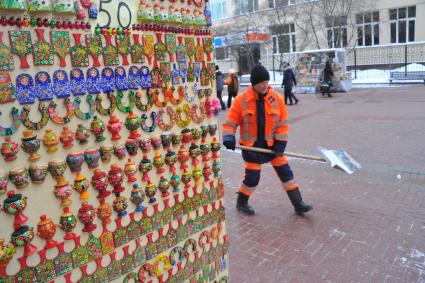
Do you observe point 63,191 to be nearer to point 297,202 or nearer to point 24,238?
point 24,238

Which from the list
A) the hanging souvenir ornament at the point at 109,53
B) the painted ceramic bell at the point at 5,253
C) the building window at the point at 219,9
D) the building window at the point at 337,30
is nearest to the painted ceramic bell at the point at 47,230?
the painted ceramic bell at the point at 5,253

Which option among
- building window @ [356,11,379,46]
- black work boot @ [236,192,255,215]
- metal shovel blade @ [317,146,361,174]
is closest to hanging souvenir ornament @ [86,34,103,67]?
black work boot @ [236,192,255,215]

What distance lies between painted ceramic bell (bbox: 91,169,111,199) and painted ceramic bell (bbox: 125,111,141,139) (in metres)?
0.26

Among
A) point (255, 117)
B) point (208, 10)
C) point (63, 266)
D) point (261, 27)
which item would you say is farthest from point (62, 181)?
point (261, 27)

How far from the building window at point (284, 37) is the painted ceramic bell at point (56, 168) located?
32424mm

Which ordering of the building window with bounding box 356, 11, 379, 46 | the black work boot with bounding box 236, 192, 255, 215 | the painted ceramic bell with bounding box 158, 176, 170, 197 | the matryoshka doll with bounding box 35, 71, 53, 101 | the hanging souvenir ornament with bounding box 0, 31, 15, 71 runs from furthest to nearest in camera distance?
the building window with bounding box 356, 11, 379, 46, the black work boot with bounding box 236, 192, 255, 215, the painted ceramic bell with bounding box 158, 176, 170, 197, the matryoshka doll with bounding box 35, 71, 53, 101, the hanging souvenir ornament with bounding box 0, 31, 15, 71

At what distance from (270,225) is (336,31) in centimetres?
2722

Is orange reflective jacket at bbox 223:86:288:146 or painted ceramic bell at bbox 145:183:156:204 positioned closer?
painted ceramic bell at bbox 145:183:156:204

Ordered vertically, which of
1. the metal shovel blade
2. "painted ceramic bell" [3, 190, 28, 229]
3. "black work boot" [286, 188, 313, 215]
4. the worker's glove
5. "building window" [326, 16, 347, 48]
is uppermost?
"building window" [326, 16, 347, 48]

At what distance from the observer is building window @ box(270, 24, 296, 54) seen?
32812 mm

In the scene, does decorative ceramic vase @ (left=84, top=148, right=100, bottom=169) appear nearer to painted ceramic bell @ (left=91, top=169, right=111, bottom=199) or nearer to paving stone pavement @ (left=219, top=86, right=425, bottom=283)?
painted ceramic bell @ (left=91, top=169, right=111, bottom=199)

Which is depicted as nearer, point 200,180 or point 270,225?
point 200,180

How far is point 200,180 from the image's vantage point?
264 cm

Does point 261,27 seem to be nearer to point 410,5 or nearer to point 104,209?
point 410,5
